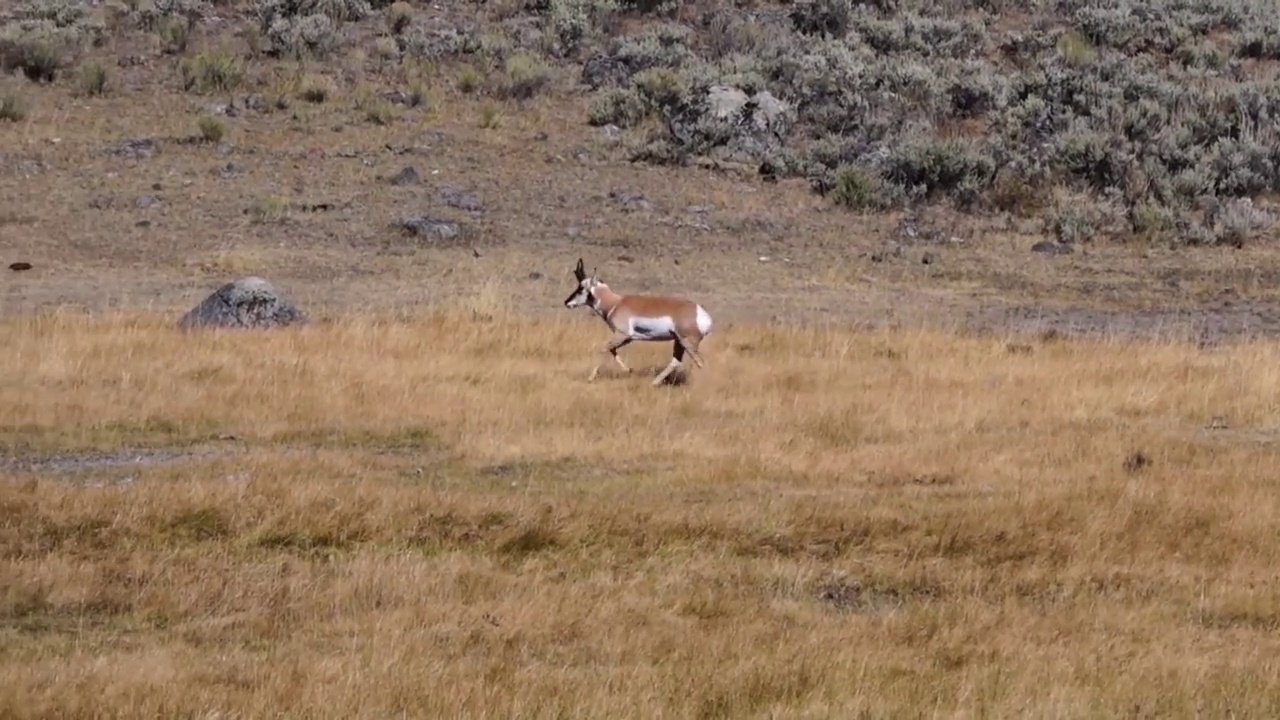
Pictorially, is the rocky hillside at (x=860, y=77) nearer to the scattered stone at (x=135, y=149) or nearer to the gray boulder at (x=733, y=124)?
the gray boulder at (x=733, y=124)

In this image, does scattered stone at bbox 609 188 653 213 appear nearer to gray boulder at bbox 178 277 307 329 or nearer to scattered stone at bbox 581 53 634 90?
scattered stone at bbox 581 53 634 90

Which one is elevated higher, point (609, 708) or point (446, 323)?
point (609, 708)

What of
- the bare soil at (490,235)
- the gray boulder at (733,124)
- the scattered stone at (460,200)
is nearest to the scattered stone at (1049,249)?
the bare soil at (490,235)

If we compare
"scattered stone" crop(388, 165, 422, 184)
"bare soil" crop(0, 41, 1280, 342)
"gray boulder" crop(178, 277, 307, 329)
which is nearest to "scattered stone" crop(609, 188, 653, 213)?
"bare soil" crop(0, 41, 1280, 342)

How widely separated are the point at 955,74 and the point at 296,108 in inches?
523

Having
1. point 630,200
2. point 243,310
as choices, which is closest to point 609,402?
point 243,310

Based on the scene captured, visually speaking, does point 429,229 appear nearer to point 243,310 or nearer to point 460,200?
point 460,200

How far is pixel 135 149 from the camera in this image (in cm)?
2598

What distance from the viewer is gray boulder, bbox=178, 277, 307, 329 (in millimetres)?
16141

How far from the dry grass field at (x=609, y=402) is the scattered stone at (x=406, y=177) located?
0.21 metres

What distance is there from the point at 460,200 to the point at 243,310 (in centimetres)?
845

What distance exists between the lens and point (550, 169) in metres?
26.5

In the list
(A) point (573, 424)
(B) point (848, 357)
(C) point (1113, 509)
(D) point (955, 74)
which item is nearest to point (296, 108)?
(D) point (955, 74)

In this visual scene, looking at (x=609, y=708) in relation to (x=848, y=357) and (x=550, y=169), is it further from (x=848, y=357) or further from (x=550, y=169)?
(x=550, y=169)
